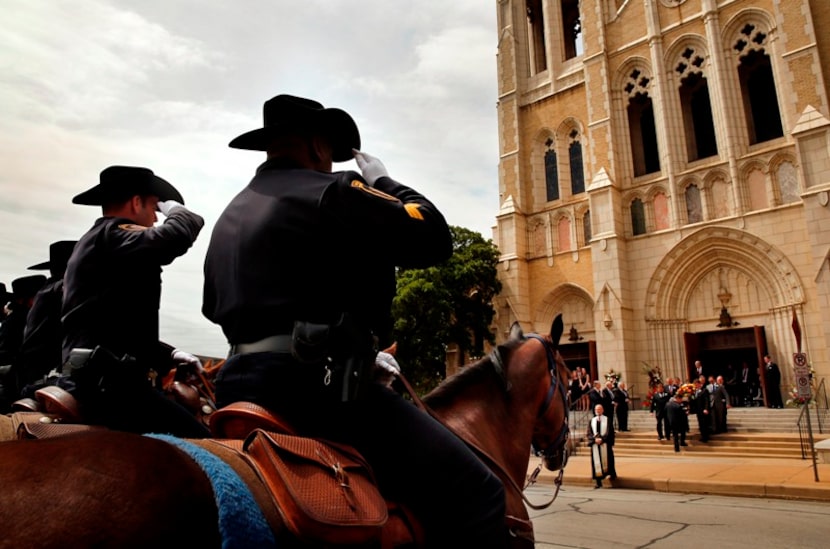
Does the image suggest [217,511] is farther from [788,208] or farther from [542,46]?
[542,46]

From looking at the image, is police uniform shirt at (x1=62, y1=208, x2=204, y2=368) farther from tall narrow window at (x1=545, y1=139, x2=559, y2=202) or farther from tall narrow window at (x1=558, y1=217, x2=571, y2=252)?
tall narrow window at (x1=545, y1=139, x2=559, y2=202)

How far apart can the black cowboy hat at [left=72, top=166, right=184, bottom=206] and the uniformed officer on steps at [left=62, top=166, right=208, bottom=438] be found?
0.21 meters

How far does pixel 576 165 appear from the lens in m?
26.4

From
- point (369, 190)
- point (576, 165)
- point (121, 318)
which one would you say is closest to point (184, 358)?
point (121, 318)

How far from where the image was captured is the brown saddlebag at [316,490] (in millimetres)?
1413

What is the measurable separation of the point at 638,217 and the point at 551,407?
72.0 ft

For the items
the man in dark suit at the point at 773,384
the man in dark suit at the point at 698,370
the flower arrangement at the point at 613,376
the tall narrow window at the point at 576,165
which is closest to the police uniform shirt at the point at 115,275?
the flower arrangement at the point at 613,376

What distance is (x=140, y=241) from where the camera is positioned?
2.64 m

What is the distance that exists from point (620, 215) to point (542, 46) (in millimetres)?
11700

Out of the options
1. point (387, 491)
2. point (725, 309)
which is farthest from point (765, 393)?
point (387, 491)

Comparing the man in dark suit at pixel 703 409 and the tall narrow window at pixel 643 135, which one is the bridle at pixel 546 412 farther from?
the tall narrow window at pixel 643 135

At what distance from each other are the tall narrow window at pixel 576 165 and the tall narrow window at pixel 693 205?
4774 millimetres

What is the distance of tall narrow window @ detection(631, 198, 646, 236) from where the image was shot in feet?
76.0

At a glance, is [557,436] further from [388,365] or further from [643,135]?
[643,135]
